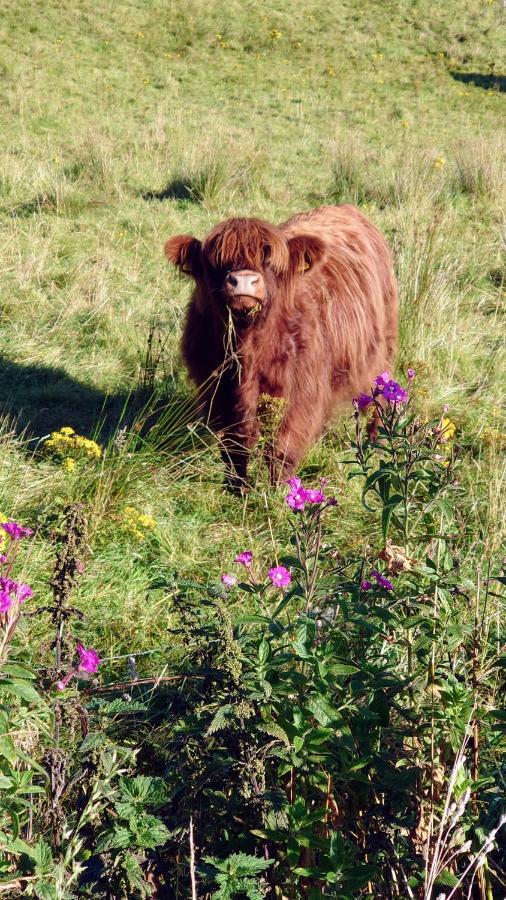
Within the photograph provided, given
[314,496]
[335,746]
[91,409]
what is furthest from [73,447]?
[314,496]

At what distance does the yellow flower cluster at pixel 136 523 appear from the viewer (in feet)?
11.7

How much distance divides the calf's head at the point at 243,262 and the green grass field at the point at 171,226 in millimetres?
739

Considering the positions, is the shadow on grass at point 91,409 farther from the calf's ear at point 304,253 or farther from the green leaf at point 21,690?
the green leaf at point 21,690

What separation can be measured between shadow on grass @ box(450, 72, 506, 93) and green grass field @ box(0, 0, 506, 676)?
11 centimetres

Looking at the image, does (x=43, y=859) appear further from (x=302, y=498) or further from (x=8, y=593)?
(x=302, y=498)

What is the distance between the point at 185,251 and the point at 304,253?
59 cm

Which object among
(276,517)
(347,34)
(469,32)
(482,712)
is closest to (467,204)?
(276,517)

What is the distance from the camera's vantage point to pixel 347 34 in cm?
2314

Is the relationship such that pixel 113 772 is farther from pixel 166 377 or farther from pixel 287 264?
pixel 166 377

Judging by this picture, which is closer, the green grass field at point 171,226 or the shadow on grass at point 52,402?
the green grass field at point 171,226

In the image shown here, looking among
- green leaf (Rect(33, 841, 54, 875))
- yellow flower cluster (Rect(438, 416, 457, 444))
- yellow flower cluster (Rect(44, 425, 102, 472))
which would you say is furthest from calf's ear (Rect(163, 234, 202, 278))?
green leaf (Rect(33, 841, 54, 875))

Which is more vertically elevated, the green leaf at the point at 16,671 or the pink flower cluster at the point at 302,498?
the pink flower cluster at the point at 302,498

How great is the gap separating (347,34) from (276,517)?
22.4 meters

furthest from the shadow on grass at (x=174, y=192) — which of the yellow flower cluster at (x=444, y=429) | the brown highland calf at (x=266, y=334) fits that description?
the yellow flower cluster at (x=444, y=429)
